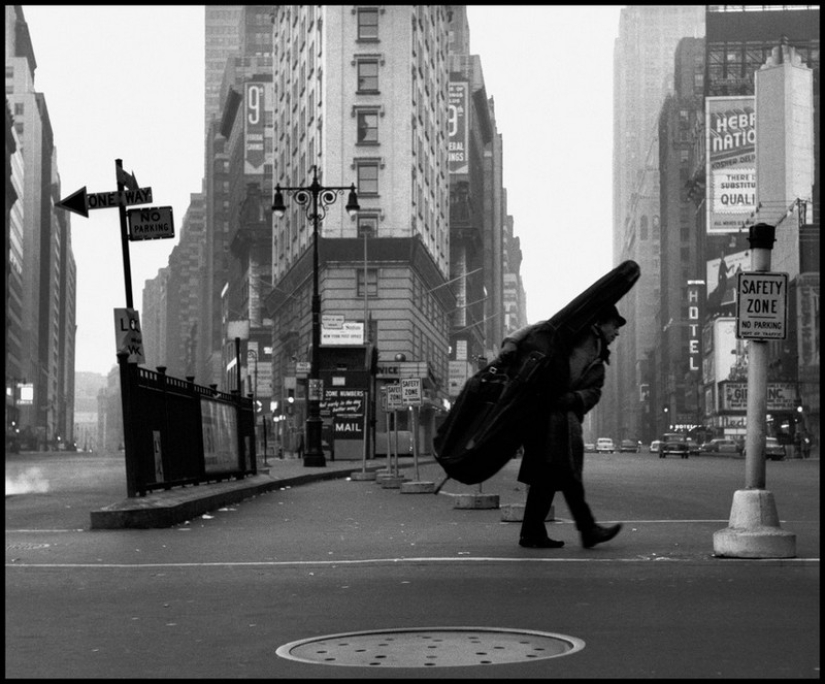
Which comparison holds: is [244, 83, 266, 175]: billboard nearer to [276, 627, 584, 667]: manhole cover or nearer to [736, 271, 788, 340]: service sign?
[736, 271, 788, 340]: service sign

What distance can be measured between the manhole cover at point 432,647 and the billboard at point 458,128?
128 meters

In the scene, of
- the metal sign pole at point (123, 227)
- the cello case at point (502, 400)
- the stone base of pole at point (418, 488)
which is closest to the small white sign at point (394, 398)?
the stone base of pole at point (418, 488)

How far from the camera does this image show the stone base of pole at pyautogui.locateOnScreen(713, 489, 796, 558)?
10320 millimetres

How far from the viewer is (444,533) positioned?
13.7 meters

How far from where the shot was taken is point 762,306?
424 inches

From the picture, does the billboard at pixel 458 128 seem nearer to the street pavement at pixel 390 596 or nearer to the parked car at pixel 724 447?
the parked car at pixel 724 447

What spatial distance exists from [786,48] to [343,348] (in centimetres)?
8384

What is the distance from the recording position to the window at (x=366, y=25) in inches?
2852

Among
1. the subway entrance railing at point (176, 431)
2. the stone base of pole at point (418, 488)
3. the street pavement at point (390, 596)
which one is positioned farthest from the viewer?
the stone base of pole at point (418, 488)

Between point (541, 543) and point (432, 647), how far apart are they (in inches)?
201

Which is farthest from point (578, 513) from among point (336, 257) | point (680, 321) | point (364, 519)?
point (680, 321)

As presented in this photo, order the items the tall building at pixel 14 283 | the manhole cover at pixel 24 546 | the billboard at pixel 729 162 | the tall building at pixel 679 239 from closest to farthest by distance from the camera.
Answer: the manhole cover at pixel 24 546
the billboard at pixel 729 162
the tall building at pixel 14 283
the tall building at pixel 679 239

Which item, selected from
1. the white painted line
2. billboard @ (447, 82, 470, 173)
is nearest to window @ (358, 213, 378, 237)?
the white painted line

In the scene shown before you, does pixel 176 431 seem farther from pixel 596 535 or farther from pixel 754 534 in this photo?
pixel 754 534
